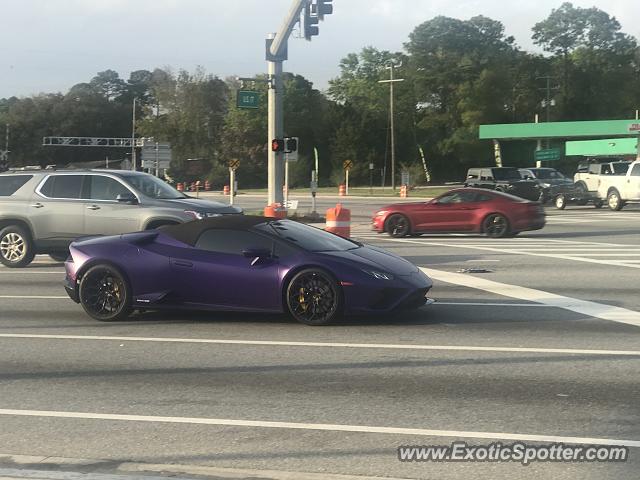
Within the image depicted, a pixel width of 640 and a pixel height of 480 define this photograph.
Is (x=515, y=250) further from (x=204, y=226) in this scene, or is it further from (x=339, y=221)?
(x=204, y=226)

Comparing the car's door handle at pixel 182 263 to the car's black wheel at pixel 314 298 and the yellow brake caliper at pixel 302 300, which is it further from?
the yellow brake caliper at pixel 302 300

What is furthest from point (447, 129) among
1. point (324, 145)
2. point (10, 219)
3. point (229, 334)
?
point (229, 334)

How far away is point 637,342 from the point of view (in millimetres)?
8656

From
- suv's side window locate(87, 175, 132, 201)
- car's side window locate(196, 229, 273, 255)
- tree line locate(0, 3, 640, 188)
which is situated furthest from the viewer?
tree line locate(0, 3, 640, 188)

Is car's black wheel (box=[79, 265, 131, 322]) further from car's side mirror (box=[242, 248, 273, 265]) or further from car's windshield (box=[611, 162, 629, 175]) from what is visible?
car's windshield (box=[611, 162, 629, 175])

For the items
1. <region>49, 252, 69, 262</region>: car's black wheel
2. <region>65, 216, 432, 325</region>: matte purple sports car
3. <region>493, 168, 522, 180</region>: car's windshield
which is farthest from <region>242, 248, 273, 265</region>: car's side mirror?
<region>493, 168, 522, 180</region>: car's windshield

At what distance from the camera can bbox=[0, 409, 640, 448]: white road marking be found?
5.52 meters

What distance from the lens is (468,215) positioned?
22.4m

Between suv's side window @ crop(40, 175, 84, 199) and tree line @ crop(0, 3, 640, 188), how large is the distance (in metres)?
71.0

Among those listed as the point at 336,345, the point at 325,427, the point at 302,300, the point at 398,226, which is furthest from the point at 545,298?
the point at 398,226

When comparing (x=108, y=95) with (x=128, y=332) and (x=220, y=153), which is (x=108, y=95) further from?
(x=128, y=332)

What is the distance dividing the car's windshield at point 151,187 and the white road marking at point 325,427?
9.77 m

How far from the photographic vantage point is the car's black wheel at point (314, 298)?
9.45 meters

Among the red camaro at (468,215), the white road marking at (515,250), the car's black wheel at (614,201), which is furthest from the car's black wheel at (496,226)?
the car's black wheel at (614,201)
